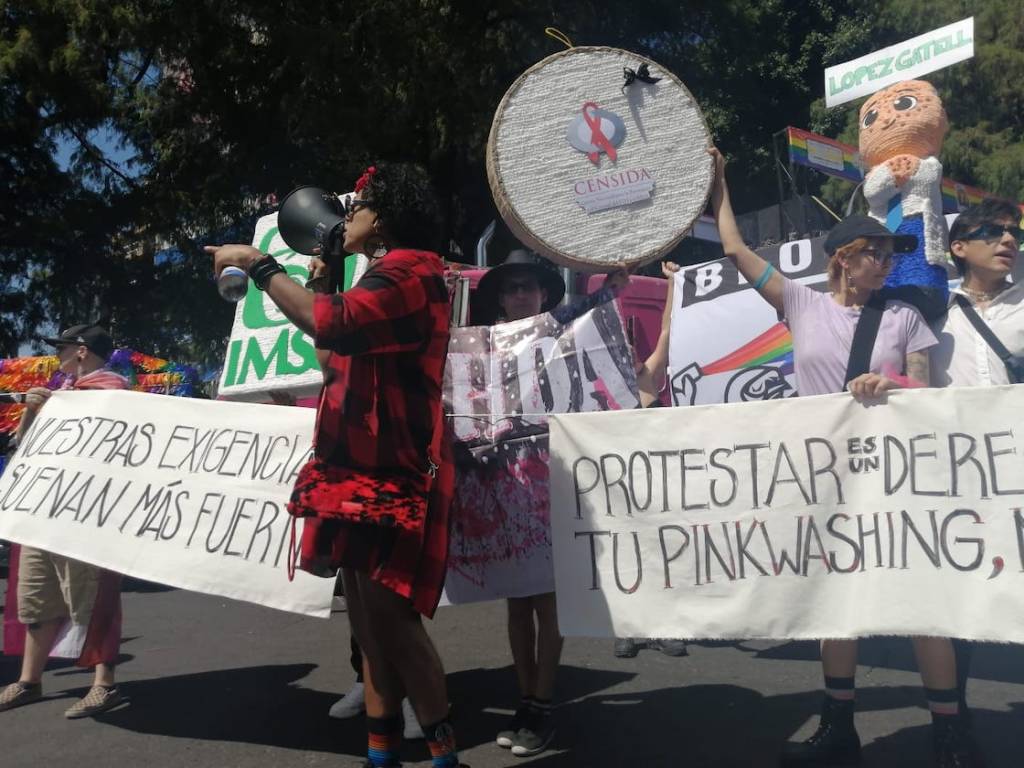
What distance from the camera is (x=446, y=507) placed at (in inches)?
113

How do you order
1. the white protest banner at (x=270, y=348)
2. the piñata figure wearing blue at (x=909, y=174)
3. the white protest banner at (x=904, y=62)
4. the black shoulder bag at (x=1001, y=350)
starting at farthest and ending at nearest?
the white protest banner at (x=904, y=62), the white protest banner at (x=270, y=348), the piñata figure wearing blue at (x=909, y=174), the black shoulder bag at (x=1001, y=350)

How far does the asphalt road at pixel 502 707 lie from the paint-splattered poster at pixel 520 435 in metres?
0.60

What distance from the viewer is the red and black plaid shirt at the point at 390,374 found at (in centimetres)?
264

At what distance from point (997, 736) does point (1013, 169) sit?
43.7 feet

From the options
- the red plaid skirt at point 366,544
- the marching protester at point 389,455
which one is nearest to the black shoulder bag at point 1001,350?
the marching protester at point 389,455

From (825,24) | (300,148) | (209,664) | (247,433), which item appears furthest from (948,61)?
(825,24)

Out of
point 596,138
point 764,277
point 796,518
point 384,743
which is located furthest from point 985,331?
point 384,743

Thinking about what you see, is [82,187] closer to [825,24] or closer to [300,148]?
[300,148]

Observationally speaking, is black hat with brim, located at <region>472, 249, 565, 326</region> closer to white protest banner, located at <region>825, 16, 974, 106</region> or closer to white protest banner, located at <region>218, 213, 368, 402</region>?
white protest banner, located at <region>218, 213, 368, 402</region>

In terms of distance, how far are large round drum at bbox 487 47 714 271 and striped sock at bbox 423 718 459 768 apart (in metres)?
1.42

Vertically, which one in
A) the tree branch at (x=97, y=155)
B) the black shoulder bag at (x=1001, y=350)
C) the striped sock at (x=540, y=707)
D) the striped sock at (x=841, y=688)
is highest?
the tree branch at (x=97, y=155)

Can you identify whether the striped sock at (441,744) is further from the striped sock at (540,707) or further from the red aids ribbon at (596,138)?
the red aids ribbon at (596,138)

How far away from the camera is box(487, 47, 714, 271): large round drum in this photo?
10.8 ft

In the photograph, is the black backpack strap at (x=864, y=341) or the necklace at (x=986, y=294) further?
the necklace at (x=986, y=294)
